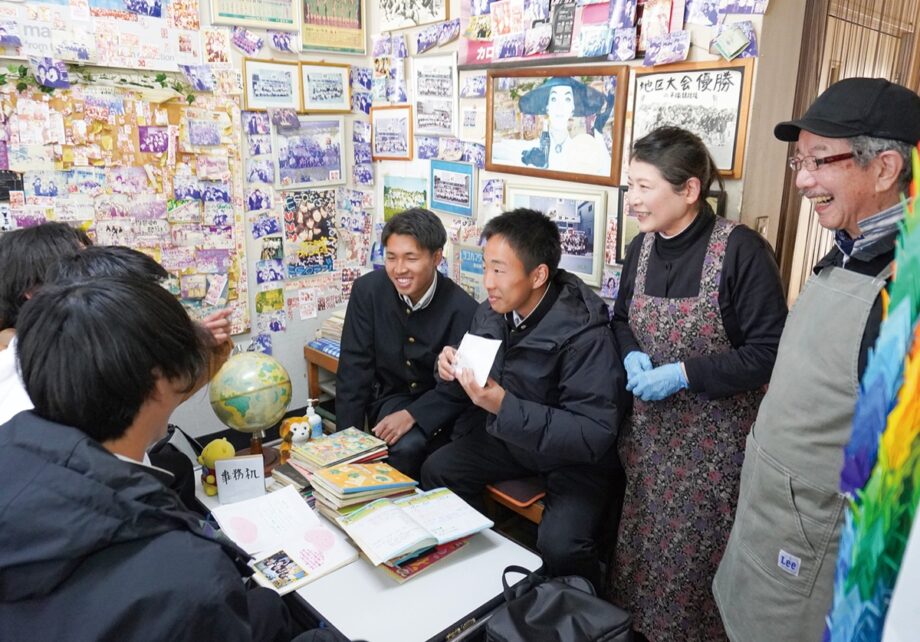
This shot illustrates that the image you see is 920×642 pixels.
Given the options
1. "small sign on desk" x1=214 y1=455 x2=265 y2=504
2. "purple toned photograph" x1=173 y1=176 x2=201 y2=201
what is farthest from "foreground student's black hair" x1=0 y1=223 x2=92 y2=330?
"purple toned photograph" x1=173 y1=176 x2=201 y2=201

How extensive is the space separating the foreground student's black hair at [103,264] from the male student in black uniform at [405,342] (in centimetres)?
114

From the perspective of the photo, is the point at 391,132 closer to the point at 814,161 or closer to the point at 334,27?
the point at 334,27

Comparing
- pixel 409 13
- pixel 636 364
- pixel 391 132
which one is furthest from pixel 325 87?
pixel 636 364

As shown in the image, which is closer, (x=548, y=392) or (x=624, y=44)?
(x=548, y=392)

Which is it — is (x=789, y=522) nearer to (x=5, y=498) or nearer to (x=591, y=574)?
(x=591, y=574)

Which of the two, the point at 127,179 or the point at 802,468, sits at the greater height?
the point at 127,179

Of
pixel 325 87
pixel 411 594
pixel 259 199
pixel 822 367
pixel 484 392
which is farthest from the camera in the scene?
pixel 325 87

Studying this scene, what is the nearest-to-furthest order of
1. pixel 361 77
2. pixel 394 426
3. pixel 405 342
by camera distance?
pixel 394 426, pixel 405 342, pixel 361 77

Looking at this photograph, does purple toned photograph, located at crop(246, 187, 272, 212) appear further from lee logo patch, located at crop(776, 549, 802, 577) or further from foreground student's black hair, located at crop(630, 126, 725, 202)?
A: lee logo patch, located at crop(776, 549, 802, 577)

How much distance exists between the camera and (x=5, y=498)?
33.9 inches

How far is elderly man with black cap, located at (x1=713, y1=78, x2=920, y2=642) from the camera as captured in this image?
46.7 inches

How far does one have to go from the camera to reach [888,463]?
1.68ft

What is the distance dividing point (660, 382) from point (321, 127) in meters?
2.60

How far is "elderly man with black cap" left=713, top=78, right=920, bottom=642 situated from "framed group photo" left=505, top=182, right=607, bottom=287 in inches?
45.8
